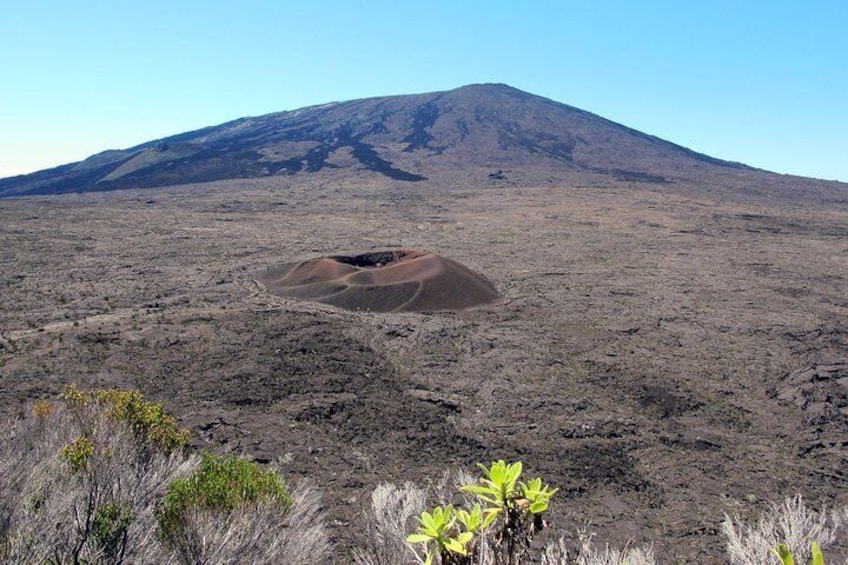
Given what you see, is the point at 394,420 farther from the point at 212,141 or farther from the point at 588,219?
the point at 212,141

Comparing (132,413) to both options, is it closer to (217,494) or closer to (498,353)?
(217,494)

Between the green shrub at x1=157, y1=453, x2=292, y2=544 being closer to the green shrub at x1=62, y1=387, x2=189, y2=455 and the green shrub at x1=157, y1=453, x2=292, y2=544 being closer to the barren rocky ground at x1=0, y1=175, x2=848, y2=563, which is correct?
the green shrub at x1=62, y1=387, x2=189, y2=455

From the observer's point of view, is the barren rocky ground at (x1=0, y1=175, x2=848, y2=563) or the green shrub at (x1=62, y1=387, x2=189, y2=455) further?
the barren rocky ground at (x1=0, y1=175, x2=848, y2=563)

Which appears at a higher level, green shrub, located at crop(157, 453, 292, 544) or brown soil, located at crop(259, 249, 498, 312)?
green shrub, located at crop(157, 453, 292, 544)

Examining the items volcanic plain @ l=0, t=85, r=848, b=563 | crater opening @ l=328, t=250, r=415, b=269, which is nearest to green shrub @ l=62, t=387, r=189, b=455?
volcanic plain @ l=0, t=85, r=848, b=563

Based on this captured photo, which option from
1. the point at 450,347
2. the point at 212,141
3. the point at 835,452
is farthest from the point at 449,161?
the point at 835,452

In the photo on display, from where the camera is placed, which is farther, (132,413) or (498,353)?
(498,353)

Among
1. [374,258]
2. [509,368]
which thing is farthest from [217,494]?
[374,258]
